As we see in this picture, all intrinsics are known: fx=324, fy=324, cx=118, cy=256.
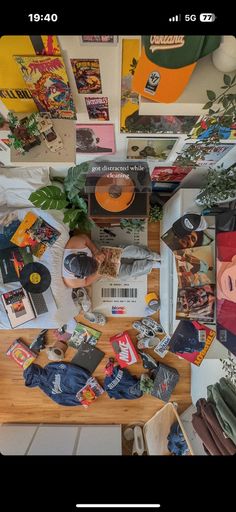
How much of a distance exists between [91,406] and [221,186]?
6.23 ft

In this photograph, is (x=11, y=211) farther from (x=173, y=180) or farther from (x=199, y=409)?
(x=199, y=409)

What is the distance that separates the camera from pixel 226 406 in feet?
4.87

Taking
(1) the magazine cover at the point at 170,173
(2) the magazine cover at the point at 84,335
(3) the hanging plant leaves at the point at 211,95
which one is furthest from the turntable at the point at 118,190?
(2) the magazine cover at the point at 84,335

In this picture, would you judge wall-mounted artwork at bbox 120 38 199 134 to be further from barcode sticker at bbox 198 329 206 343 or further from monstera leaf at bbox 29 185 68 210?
barcode sticker at bbox 198 329 206 343

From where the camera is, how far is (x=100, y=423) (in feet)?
8.16

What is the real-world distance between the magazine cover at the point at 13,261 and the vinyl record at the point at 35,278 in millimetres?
32

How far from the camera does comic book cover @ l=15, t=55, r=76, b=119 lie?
0.95m

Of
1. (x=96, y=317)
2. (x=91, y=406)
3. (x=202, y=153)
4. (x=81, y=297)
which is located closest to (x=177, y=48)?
(x=202, y=153)

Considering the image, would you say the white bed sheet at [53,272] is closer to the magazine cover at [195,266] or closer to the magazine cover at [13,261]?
the magazine cover at [13,261]

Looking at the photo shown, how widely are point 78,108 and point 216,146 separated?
667 mm

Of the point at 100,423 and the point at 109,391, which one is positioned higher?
the point at 109,391

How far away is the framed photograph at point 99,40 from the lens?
883 millimetres

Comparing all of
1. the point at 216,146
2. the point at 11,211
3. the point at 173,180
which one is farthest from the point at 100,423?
the point at 216,146
